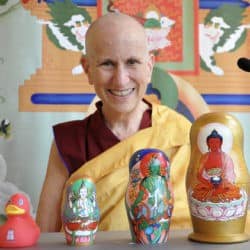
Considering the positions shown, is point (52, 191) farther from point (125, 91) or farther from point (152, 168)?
point (152, 168)

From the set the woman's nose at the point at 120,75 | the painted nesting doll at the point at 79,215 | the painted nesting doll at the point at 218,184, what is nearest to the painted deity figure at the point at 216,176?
the painted nesting doll at the point at 218,184

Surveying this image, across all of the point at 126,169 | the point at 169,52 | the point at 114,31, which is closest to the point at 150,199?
the point at 126,169

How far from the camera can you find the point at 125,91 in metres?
1.21

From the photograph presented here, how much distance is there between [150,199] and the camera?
74 centimetres

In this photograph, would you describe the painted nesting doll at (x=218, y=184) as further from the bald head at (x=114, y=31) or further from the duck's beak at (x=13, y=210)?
the bald head at (x=114, y=31)

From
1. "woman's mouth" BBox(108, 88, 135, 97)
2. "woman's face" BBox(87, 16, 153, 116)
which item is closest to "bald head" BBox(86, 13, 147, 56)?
"woman's face" BBox(87, 16, 153, 116)

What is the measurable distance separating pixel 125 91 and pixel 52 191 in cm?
29

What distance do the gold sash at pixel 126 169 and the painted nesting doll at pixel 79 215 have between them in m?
0.34

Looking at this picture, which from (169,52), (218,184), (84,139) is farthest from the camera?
(169,52)

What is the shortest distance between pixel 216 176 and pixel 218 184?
11mm

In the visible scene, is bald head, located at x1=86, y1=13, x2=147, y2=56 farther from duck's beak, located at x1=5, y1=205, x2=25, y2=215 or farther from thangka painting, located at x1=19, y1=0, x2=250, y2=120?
duck's beak, located at x1=5, y1=205, x2=25, y2=215

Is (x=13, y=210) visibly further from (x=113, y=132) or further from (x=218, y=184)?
(x=113, y=132)

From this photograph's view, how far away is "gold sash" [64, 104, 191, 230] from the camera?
1104 mm

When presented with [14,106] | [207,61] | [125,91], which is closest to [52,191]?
[125,91]
